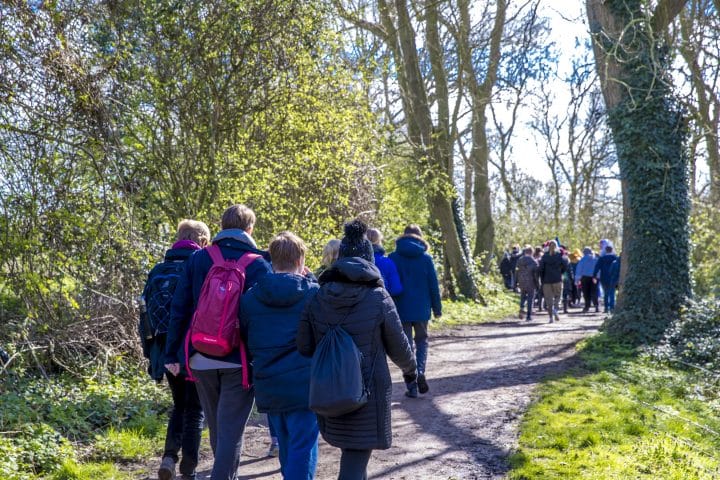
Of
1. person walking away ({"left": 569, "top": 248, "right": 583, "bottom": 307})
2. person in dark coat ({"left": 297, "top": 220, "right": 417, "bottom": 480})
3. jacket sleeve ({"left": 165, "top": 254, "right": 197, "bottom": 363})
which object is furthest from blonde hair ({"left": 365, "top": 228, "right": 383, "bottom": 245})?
person walking away ({"left": 569, "top": 248, "right": 583, "bottom": 307})

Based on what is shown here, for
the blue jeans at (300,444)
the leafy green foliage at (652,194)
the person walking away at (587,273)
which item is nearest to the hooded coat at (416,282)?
the blue jeans at (300,444)

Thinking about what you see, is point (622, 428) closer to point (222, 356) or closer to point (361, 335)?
point (361, 335)

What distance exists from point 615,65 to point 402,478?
1066 centimetres

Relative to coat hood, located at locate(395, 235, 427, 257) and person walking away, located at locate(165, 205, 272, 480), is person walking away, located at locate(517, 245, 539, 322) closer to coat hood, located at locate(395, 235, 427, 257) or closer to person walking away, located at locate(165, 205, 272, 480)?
coat hood, located at locate(395, 235, 427, 257)

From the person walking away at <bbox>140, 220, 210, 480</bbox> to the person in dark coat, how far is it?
65.2 inches

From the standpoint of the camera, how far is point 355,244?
4648 millimetres

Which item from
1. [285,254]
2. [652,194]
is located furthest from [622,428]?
[652,194]

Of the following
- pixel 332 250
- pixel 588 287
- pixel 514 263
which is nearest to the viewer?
pixel 332 250

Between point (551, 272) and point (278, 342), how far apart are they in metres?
15.5

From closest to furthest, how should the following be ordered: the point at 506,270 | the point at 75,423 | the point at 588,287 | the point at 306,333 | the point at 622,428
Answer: the point at 306,333, the point at 75,423, the point at 622,428, the point at 588,287, the point at 506,270

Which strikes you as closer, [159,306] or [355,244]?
[355,244]

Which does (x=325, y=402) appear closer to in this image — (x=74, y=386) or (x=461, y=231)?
(x=74, y=386)

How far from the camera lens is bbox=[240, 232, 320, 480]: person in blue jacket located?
4691mm

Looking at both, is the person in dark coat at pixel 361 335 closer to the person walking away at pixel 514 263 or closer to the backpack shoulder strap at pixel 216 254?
the backpack shoulder strap at pixel 216 254
